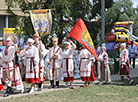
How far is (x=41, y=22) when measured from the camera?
35.9 ft

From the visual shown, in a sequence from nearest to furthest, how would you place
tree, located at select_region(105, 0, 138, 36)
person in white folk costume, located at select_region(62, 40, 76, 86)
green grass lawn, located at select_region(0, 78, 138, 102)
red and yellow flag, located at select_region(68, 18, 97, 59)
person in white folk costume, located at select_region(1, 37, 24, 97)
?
green grass lawn, located at select_region(0, 78, 138, 102) → person in white folk costume, located at select_region(1, 37, 24, 97) → red and yellow flag, located at select_region(68, 18, 97, 59) → person in white folk costume, located at select_region(62, 40, 76, 86) → tree, located at select_region(105, 0, 138, 36)

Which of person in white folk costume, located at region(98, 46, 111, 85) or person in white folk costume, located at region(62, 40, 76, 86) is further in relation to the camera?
person in white folk costume, located at region(98, 46, 111, 85)

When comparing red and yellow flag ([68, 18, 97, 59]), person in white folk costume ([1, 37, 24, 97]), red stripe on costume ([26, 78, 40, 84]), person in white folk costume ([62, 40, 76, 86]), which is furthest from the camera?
person in white folk costume ([62, 40, 76, 86])

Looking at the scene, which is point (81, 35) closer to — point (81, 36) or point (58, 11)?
point (81, 36)

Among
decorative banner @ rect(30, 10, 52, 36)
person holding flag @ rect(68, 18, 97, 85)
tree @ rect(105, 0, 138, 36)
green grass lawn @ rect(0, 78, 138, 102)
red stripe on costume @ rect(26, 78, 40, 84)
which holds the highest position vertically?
tree @ rect(105, 0, 138, 36)

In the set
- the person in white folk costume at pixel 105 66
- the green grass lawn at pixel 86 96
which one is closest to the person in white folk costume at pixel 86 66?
the green grass lawn at pixel 86 96

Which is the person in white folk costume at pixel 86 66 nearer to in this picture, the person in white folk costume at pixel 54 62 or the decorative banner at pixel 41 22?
the person in white folk costume at pixel 54 62

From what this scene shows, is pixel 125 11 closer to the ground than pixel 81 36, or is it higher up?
higher up

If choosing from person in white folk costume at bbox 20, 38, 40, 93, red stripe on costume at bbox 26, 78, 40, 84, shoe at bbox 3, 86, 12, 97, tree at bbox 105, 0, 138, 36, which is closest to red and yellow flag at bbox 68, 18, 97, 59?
person in white folk costume at bbox 20, 38, 40, 93

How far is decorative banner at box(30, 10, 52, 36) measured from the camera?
422 inches

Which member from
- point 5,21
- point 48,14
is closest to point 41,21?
point 48,14

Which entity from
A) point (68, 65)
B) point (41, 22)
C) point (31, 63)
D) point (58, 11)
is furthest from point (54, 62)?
point (58, 11)

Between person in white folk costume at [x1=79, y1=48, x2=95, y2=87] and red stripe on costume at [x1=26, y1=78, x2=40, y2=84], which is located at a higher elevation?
person in white folk costume at [x1=79, y1=48, x2=95, y2=87]

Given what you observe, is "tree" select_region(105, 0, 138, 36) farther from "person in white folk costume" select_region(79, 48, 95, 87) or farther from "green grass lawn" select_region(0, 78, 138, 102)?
"green grass lawn" select_region(0, 78, 138, 102)
